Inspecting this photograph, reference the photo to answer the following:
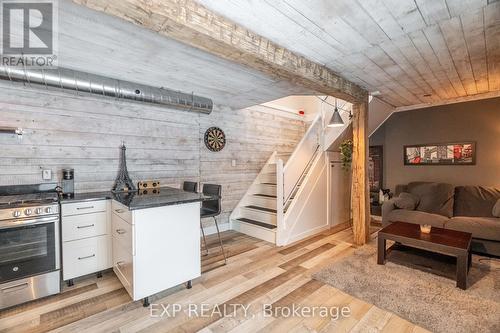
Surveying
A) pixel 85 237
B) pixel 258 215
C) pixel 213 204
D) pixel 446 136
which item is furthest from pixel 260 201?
pixel 446 136

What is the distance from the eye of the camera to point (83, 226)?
2498mm

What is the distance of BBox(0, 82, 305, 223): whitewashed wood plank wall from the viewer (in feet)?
8.27

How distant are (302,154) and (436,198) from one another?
2330 millimetres

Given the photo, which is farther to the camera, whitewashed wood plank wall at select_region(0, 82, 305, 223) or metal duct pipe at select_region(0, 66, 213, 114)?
whitewashed wood plank wall at select_region(0, 82, 305, 223)

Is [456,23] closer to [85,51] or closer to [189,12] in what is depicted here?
[189,12]

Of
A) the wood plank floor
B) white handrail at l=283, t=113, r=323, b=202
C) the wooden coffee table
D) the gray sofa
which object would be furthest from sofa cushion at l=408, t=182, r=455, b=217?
the wood plank floor

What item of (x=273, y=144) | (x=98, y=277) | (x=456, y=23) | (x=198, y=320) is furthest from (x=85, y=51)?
(x=273, y=144)

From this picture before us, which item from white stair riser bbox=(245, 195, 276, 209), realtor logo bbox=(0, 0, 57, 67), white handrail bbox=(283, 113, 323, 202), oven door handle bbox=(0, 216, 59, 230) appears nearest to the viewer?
realtor logo bbox=(0, 0, 57, 67)

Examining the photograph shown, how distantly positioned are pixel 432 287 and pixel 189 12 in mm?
3254

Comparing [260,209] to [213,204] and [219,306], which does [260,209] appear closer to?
[213,204]

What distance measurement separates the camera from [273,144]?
4.93 meters

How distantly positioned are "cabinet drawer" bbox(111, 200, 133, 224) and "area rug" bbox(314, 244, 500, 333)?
6.62 feet

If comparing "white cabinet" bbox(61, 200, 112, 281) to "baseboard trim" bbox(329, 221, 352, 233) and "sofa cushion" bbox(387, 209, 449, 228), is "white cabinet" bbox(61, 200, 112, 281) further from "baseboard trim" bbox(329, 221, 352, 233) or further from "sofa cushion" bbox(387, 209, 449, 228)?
"sofa cushion" bbox(387, 209, 449, 228)

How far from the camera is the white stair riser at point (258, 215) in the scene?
3961mm
